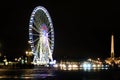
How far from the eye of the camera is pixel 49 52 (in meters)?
131

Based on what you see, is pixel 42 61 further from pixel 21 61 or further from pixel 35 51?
pixel 21 61

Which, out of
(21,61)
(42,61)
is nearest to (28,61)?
(21,61)

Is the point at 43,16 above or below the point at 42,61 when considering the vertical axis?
above

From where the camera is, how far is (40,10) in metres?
127

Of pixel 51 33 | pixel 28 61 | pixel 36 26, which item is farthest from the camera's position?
pixel 28 61

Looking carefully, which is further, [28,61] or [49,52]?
[28,61]

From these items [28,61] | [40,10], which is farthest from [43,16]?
[28,61]

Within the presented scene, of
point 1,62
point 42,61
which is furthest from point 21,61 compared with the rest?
point 42,61

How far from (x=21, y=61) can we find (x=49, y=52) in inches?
2617

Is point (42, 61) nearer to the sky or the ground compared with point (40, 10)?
nearer to the ground

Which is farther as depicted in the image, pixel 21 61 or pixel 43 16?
pixel 21 61

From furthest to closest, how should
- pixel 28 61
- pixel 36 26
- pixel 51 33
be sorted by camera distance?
pixel 28 61 < pixel 51 33 < pixel 36 26

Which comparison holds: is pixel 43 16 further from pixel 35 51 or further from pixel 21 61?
pixel 21 61

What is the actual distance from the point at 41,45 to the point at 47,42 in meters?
2.02
